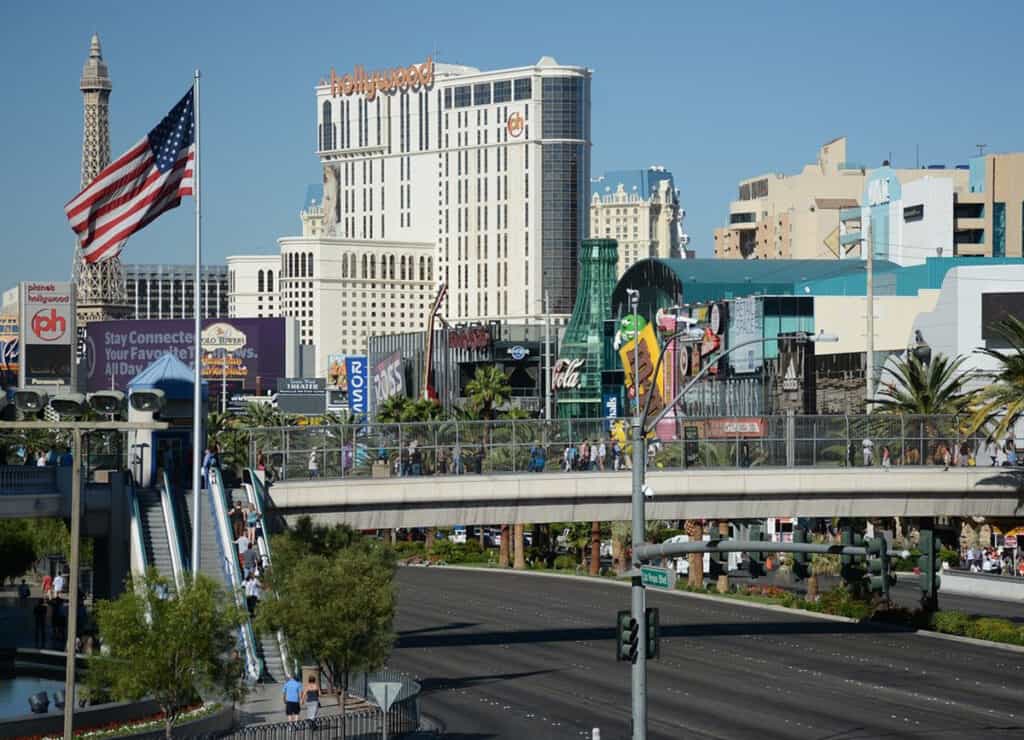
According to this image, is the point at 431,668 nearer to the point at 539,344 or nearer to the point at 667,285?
the point at 667,285

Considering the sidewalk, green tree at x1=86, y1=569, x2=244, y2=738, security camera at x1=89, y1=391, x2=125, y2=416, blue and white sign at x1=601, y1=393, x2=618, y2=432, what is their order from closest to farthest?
1. green tree at x1=86, y1=569, x2=244, y2=738
2. the sidewalk
3. security camera at x1=89, y1=391, x2=125, y2=416
4. blue and white sign at x1=601, y1=393, x2=618, y2=432

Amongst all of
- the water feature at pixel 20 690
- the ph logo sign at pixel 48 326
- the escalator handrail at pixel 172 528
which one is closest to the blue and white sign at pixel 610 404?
the ph logo sign at pixel 48 326

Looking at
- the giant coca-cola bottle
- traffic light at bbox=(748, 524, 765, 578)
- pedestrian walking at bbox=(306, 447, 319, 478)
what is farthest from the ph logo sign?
traffic light at bbox=(748, 524, 765, 578)

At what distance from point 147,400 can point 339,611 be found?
1202 centimetres

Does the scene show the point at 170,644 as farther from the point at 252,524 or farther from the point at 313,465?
the point at 313,465

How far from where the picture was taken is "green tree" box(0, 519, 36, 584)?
79062 millimetres

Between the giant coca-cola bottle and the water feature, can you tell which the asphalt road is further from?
the giant coca-cola bottle

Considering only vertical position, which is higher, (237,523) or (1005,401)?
(1005,401)

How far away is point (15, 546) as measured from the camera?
80.0 m

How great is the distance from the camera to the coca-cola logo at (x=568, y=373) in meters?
149

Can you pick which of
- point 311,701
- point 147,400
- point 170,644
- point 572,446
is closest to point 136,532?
point 147,400

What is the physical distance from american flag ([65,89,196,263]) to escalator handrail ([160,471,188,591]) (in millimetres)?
9226

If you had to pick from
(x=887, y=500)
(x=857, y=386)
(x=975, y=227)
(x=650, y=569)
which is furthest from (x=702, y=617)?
(x=975, y=227)

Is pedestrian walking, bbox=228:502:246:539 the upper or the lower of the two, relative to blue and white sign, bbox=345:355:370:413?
lower
